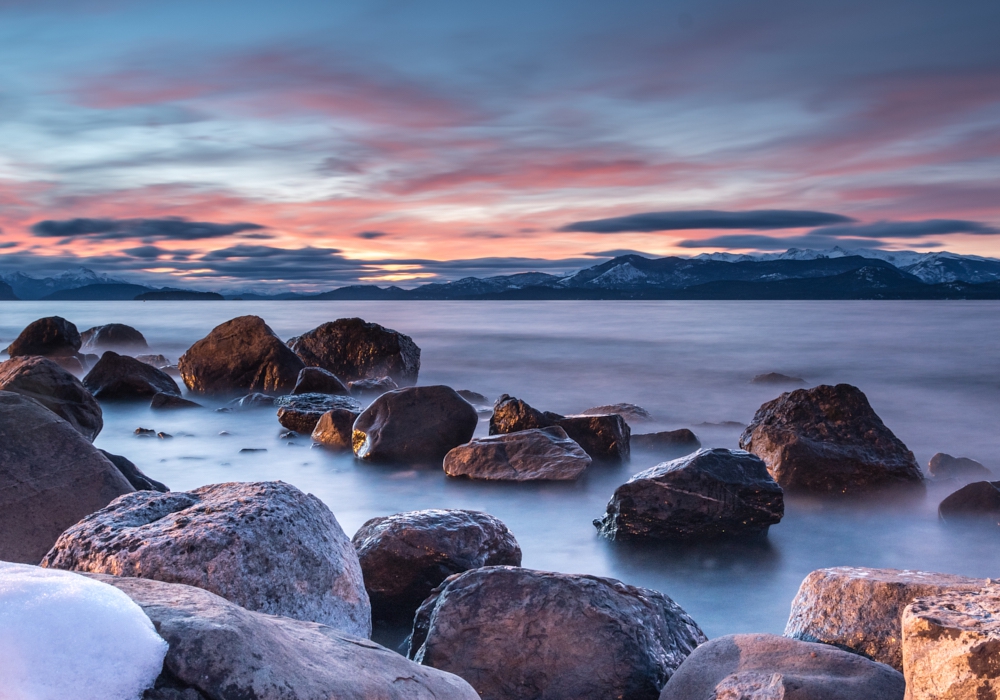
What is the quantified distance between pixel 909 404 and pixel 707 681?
1679 centimetres

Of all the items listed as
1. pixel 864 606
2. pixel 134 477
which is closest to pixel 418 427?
pixel 134 477

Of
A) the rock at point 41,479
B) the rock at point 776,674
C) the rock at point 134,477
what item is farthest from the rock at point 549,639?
the rock at point 134,477

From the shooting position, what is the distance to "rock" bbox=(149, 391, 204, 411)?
1390cm

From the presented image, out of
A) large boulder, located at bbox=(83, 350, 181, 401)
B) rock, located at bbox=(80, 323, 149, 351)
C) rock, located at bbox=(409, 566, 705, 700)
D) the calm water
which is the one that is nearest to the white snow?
rock, located at bbox=(409, 566, 705, 700)

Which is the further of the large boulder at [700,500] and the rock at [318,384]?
the rock at [318,384]

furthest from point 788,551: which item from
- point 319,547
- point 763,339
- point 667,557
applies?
point 763,339

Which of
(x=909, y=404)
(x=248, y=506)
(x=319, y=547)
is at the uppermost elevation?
(x=248, y=506)

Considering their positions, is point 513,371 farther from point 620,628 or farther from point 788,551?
point 620,628

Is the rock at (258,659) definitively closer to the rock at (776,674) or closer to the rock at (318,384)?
the rock at (776,674)

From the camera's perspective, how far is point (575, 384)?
808 inches

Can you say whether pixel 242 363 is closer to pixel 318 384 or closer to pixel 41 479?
pixel 318 384

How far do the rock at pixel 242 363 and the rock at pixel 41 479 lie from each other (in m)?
10.3

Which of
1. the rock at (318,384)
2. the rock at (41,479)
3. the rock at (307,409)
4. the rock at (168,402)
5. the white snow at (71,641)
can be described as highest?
the white snow at (71,641)

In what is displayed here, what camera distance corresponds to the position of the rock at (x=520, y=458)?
8719 millimetres
